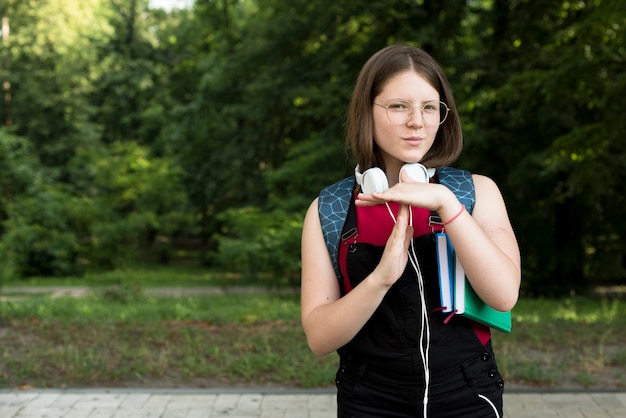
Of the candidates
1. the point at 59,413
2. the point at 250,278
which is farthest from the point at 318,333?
the point at 250,278

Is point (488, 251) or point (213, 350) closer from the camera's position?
point (488, 251)

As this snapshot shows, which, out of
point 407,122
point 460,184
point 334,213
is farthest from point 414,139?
point 334,213

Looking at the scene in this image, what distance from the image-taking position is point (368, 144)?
1.91 meters

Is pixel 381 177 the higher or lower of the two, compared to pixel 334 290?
higher

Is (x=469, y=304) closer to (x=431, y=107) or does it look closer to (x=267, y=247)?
(x=431, y=107)

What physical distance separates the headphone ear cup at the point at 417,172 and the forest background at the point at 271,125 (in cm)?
814

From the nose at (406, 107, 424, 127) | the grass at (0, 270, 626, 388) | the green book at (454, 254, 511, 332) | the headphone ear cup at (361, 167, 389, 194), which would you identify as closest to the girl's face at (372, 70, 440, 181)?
the nose at (406, 107, 424, 127)

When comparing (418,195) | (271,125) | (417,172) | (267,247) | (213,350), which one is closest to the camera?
(418,195)

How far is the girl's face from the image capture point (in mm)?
1843

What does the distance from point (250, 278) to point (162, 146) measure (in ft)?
52.0

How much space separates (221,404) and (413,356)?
13.7 feet

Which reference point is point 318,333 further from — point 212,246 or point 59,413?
point 212,246

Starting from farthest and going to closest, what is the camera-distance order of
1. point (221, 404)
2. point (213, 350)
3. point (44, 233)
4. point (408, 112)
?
point (44, 233) → point (213, 350) → point (221, 404) → point (408, 112)

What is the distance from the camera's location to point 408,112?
1851 millimetres
